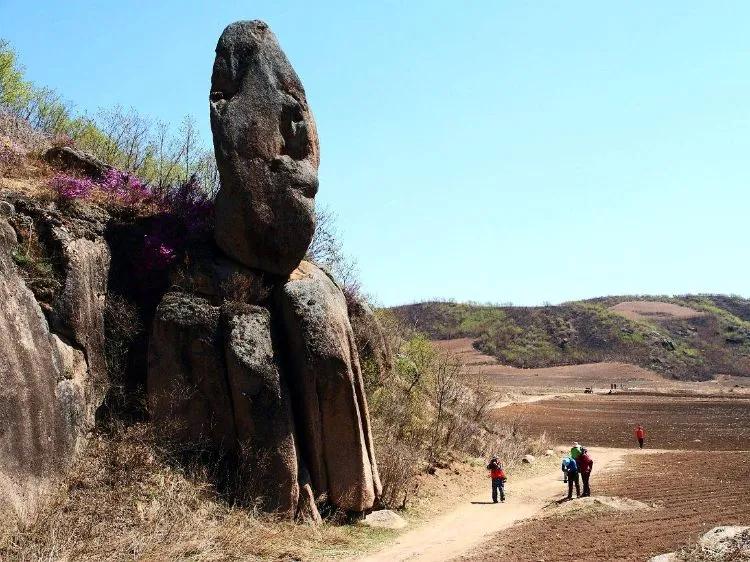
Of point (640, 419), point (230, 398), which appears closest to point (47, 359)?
point (230, 398)

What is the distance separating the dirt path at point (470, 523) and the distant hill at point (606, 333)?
6039 cm

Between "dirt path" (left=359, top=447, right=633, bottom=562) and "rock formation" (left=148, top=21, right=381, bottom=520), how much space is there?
58.5 inches

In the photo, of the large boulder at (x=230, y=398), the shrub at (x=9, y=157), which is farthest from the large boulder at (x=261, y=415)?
the shrub at (x=9, y=157)

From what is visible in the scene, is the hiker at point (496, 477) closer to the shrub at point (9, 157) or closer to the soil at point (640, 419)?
the shrub at point (9, 157)

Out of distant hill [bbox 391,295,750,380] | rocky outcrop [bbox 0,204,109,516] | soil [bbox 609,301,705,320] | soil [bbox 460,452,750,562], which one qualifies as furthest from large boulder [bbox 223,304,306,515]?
soil [bbox 609,301,705,320]

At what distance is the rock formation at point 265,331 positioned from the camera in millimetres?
13688

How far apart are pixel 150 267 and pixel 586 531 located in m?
9.80

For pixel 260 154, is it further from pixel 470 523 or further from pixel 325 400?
pixel 470 523

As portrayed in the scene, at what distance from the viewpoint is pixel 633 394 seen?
67250 millimetres

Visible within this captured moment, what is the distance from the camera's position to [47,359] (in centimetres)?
1227

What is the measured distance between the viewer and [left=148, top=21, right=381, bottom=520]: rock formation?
13.7 m

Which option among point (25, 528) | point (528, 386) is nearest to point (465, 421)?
point (25, 528)

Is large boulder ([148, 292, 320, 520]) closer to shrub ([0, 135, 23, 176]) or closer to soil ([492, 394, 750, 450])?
shrub ([0, 135, 23, 176])

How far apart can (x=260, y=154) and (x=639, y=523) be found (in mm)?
10289
